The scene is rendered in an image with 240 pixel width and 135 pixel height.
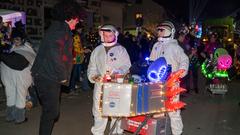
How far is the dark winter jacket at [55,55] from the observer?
5.29m

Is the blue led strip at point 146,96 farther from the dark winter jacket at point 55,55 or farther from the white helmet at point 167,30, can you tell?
the white helmet at point 167,30

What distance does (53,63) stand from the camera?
17.4 ft

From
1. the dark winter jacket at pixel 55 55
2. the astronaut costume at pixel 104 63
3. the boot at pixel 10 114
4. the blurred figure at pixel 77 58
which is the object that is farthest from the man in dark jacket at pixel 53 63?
the blurred figure at pixel 77 58

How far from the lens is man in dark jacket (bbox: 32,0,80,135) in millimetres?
5297

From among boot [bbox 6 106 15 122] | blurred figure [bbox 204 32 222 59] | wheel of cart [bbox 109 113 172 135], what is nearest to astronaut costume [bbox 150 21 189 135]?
wheel of cart [bbox 109 113 172 135]

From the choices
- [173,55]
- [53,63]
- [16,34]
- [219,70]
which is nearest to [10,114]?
[16,34]

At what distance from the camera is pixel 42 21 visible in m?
17.9

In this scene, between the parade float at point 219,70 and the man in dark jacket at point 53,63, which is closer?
the man in dark jacket at point 53,63

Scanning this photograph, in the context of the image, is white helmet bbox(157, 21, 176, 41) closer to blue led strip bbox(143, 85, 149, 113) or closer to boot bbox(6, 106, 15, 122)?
blue led strip bbox(143, 85, 149, 113)

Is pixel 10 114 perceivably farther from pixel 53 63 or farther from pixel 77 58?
pixel 77 58

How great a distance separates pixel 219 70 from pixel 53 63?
306 inches

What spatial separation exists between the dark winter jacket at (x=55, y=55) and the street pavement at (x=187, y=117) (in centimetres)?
210

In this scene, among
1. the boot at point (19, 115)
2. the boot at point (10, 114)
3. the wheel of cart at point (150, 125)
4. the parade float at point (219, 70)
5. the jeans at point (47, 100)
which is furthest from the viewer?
the parade float at point (219, 70)

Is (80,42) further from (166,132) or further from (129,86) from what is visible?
(129,86)
